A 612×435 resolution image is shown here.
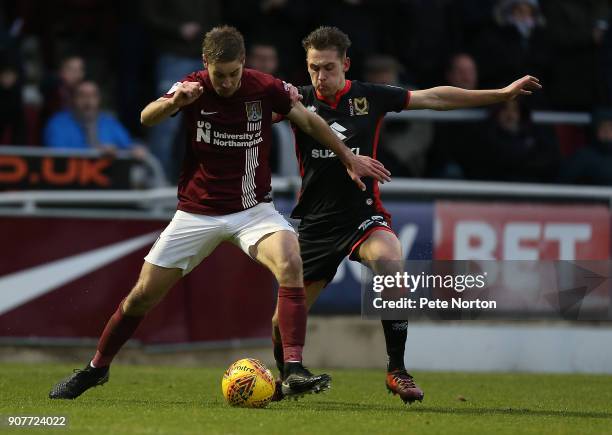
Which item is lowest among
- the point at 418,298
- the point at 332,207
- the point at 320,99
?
the point at 418,298

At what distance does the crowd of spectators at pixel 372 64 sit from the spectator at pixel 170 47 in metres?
0.01

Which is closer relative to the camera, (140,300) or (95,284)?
(140,300)

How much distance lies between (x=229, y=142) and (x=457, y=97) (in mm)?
1597

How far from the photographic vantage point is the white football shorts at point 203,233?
328 inches

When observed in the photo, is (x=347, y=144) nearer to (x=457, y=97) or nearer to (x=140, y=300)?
(x=457, y=97)

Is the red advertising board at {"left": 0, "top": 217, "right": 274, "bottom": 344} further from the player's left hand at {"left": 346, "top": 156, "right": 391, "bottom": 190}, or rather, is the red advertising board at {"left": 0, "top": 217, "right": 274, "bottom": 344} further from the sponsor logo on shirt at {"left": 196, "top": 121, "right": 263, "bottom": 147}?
the player's left hand at {"left": 346, "top": 156, "right": 391, "bottom": 190}

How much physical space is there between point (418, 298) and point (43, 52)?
6.50 m

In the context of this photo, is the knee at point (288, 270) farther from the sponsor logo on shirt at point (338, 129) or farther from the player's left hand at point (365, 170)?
the sponsor logo on shirt at point (338, 129)

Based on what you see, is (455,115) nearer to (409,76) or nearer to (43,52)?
(409,76)

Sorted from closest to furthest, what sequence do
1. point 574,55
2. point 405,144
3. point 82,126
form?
point 82,126 < point 405,144 < point 574,55

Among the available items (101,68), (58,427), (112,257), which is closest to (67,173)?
(112,257)

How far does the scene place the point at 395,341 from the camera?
871 cm

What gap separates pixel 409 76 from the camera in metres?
14.3
